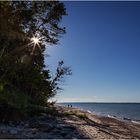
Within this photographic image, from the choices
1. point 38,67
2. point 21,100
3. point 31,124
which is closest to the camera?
point 31,124

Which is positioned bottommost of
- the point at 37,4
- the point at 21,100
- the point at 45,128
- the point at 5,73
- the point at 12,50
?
the point at 45,128

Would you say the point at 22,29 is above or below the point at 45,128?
above

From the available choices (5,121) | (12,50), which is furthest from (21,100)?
(12,50)

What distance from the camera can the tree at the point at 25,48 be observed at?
79.3 feet

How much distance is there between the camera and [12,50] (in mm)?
30797

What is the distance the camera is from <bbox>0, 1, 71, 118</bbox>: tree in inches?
952

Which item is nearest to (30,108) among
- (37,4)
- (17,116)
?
(17,116)

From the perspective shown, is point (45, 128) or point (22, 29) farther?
point (22, 29)

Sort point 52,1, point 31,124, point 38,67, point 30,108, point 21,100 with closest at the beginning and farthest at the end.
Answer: point 31,124 → point 21,100 → point 30,108 → point 52,1 → point 38,67

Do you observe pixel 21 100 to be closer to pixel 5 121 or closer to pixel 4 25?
pixel 5 121

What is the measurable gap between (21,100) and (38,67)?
1226 cm

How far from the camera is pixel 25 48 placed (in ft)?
102

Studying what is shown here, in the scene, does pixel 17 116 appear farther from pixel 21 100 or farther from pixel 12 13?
pixel 12 13

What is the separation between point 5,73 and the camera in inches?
1098
